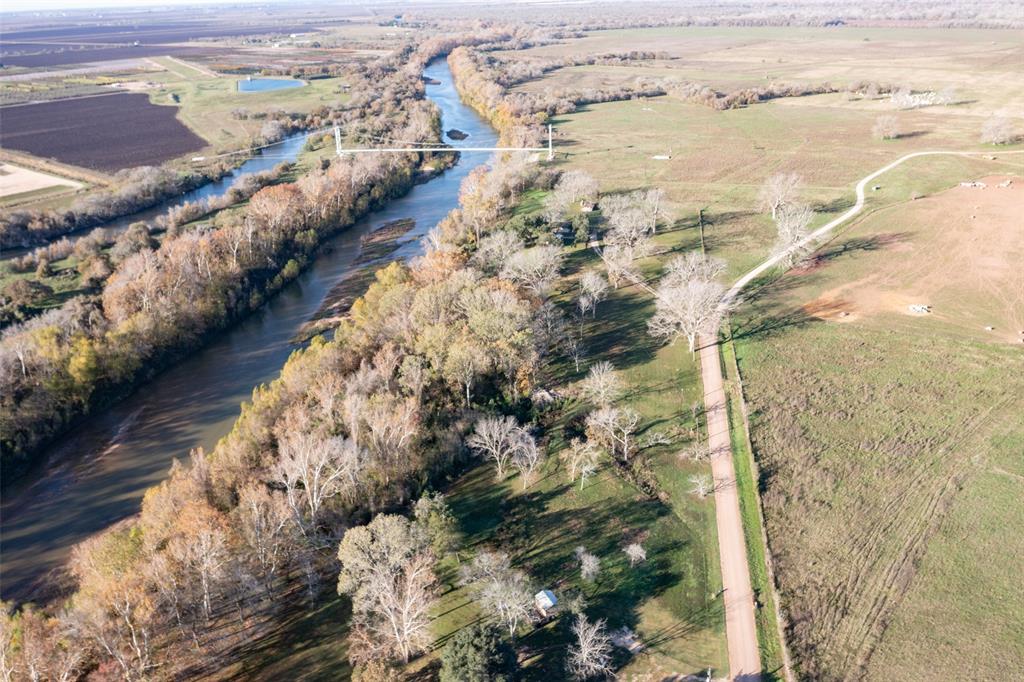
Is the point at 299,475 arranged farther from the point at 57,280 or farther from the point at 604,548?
the point at 57,280

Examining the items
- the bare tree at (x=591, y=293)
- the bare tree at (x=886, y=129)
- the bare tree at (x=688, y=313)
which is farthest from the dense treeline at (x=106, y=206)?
the bare tree at (x=886, y=129)

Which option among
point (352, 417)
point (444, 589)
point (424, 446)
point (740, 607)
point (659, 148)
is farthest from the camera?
point (659, 148)

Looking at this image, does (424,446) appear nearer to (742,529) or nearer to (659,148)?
(742,529)

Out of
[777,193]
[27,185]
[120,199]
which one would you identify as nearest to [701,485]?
[777,193]

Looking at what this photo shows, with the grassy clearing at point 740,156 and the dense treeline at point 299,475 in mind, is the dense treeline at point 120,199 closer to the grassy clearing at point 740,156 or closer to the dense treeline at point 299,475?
the dense treeline at point 299,475

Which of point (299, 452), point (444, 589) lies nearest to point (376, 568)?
point (444, 589)
